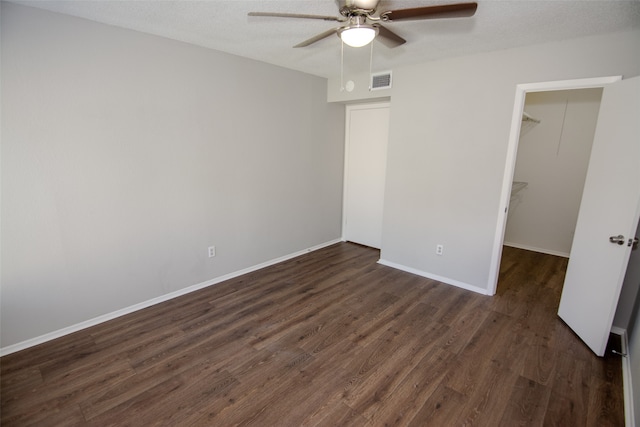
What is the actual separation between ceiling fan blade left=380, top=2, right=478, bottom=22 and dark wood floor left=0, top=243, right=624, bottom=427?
2292 millimetres

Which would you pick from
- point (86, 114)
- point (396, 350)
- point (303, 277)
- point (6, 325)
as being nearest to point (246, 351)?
point (396, 350)

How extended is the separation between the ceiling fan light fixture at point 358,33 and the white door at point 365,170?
8.39 feet

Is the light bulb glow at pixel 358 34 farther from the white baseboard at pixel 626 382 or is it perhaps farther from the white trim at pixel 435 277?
the white trim at pixel 435 277

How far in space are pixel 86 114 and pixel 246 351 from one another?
2.25 meters

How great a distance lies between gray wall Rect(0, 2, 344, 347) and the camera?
2154 millimetres

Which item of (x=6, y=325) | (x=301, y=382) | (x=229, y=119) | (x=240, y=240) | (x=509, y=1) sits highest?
(x=509, y=1)

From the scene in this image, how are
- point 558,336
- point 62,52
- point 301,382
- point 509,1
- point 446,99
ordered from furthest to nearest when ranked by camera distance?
point 446,99 < point 558,336 < point 62,52 < point 301,382 < point 509,1

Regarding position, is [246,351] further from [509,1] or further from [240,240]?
[509,1]

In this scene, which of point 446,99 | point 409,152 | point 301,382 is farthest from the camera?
point 409,152

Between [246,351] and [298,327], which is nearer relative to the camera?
[246,351]

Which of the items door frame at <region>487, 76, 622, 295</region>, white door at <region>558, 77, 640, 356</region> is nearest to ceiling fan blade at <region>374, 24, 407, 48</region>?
door frame at <region>487, 76, 622, 295</region>

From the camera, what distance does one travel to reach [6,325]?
2207mm

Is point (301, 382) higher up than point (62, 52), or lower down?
lower down

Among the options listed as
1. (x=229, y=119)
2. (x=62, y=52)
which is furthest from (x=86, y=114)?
(x=229, y=119)
